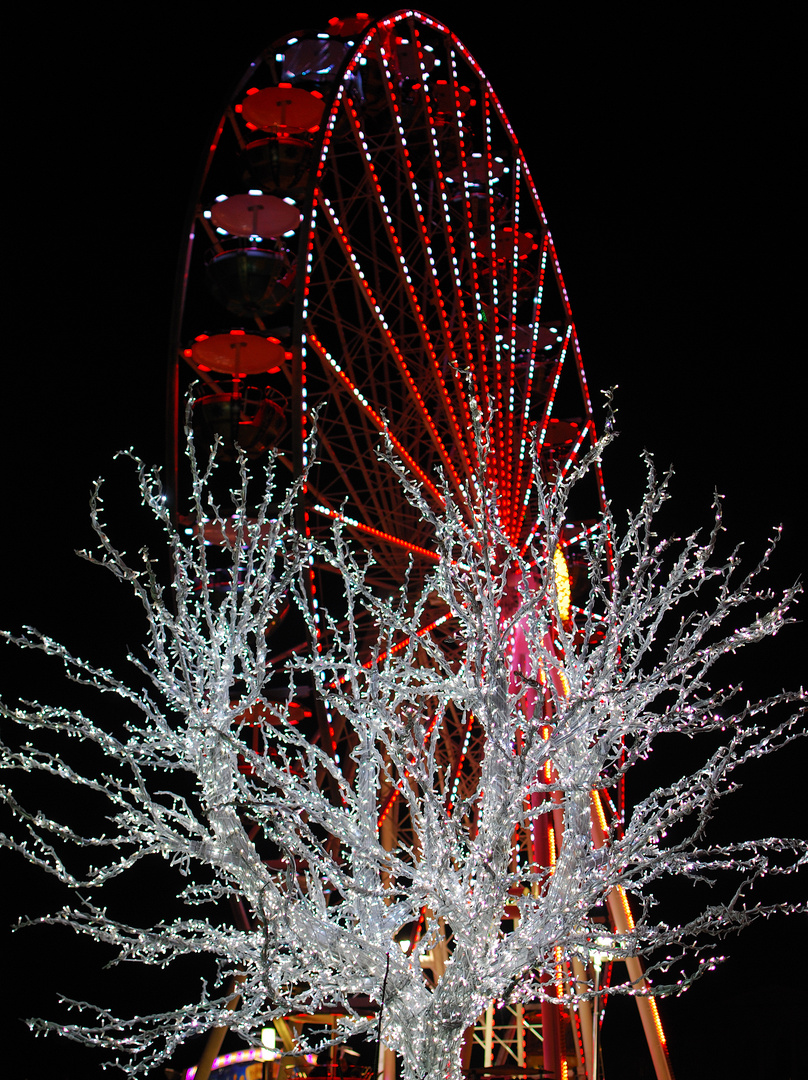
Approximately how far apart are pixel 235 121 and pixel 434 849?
9792mm

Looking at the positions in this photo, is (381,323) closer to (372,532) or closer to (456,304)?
(456,304)

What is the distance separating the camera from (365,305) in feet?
42.3

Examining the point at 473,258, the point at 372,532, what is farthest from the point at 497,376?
the point at 372,532

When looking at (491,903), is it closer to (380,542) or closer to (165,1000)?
(380,542)

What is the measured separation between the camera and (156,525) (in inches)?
736

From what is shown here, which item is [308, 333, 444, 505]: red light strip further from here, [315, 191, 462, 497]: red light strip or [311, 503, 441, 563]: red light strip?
[311, 503, 441, 563]: red light strip

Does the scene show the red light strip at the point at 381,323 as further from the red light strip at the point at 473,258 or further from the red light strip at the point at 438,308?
the red light strip at the point at 473,258

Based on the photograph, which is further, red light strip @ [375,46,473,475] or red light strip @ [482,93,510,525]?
red light strip @ [482,93,510,525]

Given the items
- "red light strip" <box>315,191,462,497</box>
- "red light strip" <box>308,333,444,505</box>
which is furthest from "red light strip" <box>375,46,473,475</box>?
"red light strip" <box>308,333,444,505</box>

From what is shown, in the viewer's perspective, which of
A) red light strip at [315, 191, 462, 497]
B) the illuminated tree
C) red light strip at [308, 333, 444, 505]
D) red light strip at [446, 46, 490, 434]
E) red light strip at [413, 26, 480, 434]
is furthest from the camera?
red light strip at [446, 46, 490, 434]

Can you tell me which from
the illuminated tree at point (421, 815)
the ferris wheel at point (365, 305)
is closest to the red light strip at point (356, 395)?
the ferris wheel at point (365, 305)

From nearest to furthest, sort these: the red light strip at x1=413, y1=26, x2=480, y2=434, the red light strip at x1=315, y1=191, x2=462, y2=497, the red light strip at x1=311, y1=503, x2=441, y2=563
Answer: the red light strip at x1=311, y1=503, x2=441, y2=563, the red light strip at x1=315, y1=191, x2=462, y2=497, the red light strip at x1=413, y1=26, x2=480, y2=434

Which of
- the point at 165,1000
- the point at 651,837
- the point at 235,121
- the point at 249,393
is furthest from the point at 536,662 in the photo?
the point at 165,1000

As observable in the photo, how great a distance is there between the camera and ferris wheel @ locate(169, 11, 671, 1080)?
1186 cm
